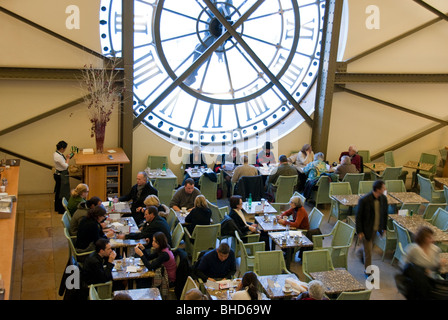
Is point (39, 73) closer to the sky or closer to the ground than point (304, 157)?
closer to the sky

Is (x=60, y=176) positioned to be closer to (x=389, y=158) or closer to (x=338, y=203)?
(x=338, y=203)

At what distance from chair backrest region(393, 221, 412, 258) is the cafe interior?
0.03 meters

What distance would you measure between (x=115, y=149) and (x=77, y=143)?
0.76 m

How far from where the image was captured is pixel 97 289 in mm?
6082

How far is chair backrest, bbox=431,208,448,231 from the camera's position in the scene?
27.2ft

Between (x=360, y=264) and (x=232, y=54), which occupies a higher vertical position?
(x=232, y=54)

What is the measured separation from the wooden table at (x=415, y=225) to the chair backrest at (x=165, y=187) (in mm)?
4044

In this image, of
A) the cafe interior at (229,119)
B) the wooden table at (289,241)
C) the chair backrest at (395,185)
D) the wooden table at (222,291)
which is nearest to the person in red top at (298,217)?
the cafe interior at (229,119)

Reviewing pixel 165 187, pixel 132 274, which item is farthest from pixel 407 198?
pixel 132 274

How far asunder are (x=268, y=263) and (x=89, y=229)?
238 cm

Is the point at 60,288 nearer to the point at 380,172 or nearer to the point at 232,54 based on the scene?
the point at 232,54

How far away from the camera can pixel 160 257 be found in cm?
632

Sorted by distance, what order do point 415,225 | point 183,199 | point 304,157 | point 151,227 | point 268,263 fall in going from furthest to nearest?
point 304,157
point 183,199
point 415,225
point 151,227
point 268,263
